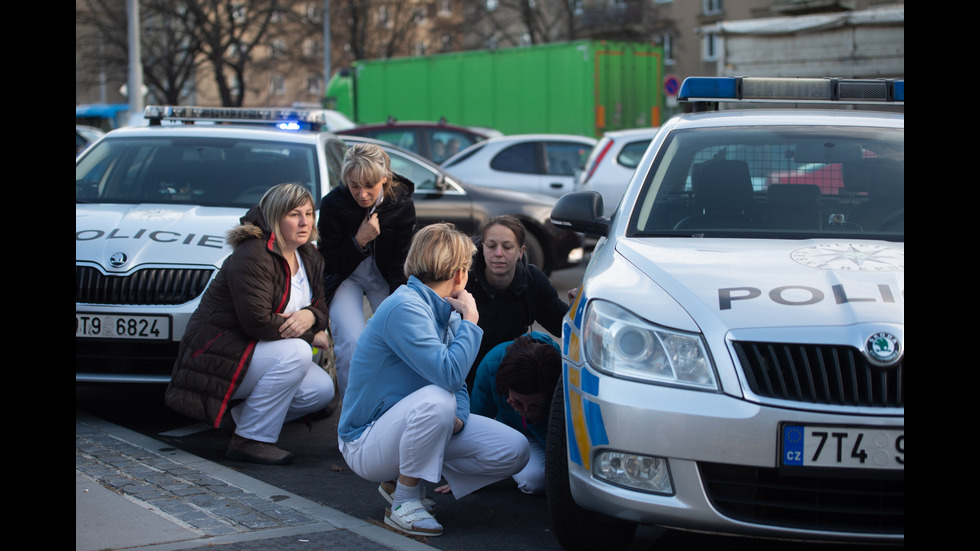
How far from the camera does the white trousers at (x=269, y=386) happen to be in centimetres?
519

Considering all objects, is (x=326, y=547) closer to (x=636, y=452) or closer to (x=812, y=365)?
(x=636, y=452)

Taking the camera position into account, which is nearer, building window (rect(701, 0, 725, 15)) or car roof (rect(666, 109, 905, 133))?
car roof (rect(666, 109, 905, 133))

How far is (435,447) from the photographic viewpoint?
4.21 m

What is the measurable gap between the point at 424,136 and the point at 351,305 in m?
10.7

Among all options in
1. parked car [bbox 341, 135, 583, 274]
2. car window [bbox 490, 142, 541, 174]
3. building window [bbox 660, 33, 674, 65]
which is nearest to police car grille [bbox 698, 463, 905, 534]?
parked car [bbox 341, 135, 583, 274]

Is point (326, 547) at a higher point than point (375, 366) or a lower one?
lower

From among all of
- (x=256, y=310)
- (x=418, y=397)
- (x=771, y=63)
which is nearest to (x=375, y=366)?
(x=418, y=397)

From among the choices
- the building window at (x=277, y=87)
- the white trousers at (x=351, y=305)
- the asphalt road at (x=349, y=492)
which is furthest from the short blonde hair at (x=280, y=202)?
the building window at (x=277, y=87)

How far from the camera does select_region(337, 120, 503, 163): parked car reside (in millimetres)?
16359

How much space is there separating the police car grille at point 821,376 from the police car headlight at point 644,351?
0.13 metres

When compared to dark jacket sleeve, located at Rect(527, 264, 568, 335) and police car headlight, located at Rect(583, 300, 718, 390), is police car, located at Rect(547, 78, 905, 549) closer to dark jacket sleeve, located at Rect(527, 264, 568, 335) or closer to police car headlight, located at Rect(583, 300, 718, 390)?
police car headlight, located at Rect(583, 300, 718, 390)

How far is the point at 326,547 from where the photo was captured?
3828 mm

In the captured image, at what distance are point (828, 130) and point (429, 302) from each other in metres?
1.89

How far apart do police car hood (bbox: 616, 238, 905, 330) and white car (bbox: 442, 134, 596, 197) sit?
33.5ft
